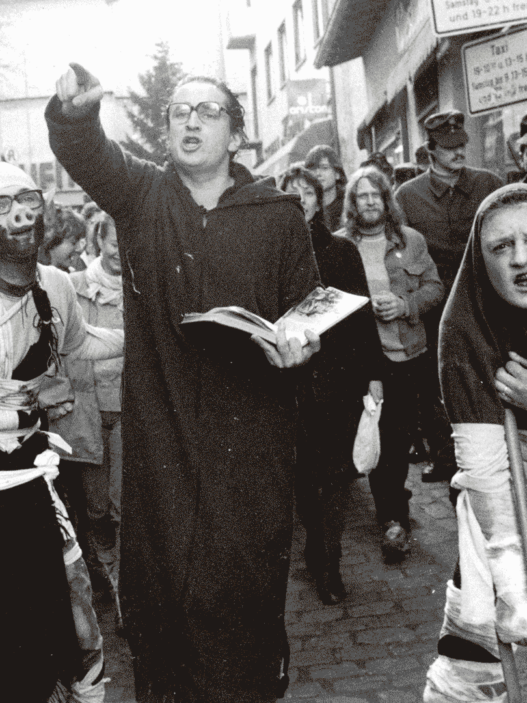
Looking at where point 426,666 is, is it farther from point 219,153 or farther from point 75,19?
point 75,19

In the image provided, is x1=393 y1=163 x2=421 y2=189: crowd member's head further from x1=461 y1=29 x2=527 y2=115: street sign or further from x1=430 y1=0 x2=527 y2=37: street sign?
x1=430 y1=0 x2=527 y2=37: street sign

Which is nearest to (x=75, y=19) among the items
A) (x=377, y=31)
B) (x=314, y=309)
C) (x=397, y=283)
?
(x=377, y=31)

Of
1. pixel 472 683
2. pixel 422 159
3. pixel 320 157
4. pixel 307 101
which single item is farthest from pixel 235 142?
pixel 307 101

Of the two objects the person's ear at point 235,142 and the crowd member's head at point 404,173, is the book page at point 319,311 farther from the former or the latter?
the crowd member's head at point 404,173

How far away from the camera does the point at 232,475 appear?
3148 millimetres

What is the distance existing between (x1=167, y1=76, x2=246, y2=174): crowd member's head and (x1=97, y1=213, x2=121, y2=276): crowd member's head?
1.97 metres

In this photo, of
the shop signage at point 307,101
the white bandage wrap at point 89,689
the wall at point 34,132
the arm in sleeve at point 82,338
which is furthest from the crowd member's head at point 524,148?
the wall at point 34,132

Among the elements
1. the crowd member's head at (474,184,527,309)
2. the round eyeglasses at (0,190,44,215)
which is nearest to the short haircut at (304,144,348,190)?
the round eyeglasses at (0,190,44,215)

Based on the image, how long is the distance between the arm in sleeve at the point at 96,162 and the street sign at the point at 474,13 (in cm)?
268

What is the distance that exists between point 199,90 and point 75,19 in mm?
41178

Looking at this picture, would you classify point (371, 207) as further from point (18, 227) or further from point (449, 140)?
point (18, 227)

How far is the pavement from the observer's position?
3.92m

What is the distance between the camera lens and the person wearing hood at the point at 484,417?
109 inches

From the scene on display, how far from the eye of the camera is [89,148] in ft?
9.80
